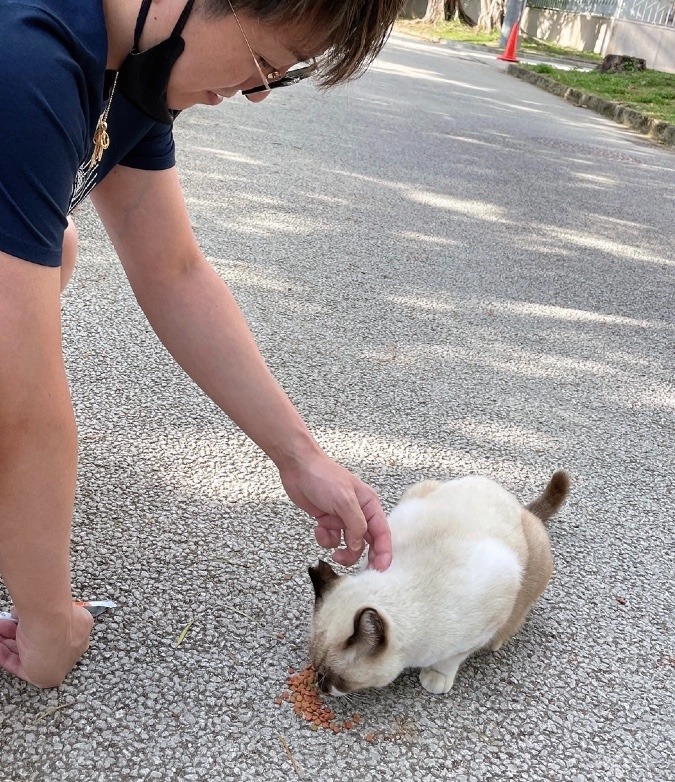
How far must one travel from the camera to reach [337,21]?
3.73ft

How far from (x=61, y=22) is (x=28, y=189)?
21cm

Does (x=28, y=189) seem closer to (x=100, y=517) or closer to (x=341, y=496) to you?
(x=341, y=496)

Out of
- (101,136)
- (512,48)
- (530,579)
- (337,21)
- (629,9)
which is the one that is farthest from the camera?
(629,9)

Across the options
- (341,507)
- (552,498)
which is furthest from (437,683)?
(552,498)

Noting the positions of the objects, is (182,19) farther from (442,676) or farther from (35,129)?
(442,676)

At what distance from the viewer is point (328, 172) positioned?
521cm

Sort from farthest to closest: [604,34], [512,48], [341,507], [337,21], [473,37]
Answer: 1. [604,34]
2. [473,37]
3. [512,48]
4. [341,507]
5. [337,21]

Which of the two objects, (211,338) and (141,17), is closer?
(141,17)

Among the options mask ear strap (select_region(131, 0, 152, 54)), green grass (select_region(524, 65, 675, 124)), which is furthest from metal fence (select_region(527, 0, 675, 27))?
mask ear strap (select_region(131, 0, 152, 54))

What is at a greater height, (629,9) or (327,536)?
(629,9)

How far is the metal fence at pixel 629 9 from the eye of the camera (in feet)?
58.0

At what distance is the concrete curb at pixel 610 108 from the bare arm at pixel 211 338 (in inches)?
322

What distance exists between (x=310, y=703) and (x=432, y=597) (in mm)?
290

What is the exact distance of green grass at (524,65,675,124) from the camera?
10.1 m
